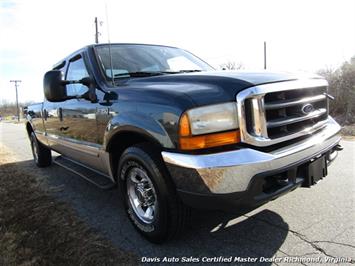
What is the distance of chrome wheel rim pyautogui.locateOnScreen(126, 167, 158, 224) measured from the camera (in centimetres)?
292

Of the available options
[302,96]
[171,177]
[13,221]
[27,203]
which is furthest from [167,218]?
[27,203]

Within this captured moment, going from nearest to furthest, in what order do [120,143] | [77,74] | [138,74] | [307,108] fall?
[307,108]
[120,143]
[138,74]
[77,74]

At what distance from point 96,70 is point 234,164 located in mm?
2115

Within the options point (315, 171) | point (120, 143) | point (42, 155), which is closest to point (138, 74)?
point (120, 143)

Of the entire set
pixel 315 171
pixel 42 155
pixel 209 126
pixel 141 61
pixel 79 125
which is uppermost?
pixel 141 61

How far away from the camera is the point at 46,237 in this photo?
3217 millimetres

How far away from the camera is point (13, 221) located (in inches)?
147

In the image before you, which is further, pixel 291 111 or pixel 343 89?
pixel 343 89

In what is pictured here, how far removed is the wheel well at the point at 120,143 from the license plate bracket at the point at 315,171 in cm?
130

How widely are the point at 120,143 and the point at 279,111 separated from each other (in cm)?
159

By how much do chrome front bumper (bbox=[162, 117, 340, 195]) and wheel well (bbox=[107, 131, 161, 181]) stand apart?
502mm

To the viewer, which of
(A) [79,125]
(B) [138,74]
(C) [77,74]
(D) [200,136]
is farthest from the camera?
(C) [77,74]

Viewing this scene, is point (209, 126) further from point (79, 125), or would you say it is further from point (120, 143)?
point (79, 125)

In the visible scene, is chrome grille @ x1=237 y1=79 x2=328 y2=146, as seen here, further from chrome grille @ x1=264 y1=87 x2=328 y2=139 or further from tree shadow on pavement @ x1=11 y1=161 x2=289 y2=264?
tree shadow on pavement @ x1=11 y1=161 x2=289 y2=264
